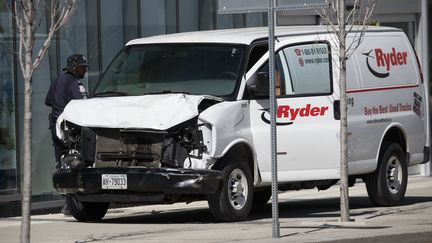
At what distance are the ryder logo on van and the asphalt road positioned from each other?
49.7 inches

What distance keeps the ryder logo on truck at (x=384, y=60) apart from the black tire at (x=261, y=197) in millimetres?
2322

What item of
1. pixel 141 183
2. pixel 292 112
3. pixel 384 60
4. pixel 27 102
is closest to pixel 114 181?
pixel 141 183

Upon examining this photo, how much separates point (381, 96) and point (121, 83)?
3.73m

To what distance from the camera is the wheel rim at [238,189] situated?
15922 mm

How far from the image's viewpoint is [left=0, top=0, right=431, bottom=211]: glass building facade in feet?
59.9

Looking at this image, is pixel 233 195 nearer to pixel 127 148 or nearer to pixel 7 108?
pixel 127 148

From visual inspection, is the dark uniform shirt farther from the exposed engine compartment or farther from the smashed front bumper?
the smashed front bumper

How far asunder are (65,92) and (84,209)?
1712 millimetres

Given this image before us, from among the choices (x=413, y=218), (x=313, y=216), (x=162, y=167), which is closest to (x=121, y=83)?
(x=162, y=167)

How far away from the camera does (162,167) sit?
50.6 ft

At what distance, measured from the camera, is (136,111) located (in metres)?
15.5

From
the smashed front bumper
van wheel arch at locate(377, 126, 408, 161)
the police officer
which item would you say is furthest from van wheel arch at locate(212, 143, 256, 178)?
van wheel arch at locate(377, 126, 408, 161)

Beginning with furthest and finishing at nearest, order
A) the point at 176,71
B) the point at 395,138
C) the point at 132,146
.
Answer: the point at 395,138, the point at 176,71, the point at 132,146

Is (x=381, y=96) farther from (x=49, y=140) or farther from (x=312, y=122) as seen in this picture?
(x=49, y=140)
